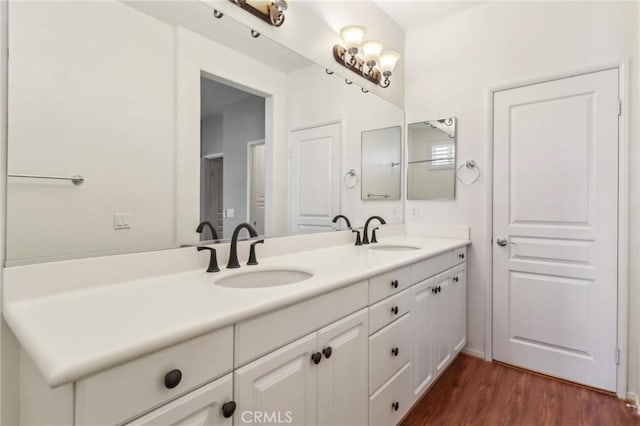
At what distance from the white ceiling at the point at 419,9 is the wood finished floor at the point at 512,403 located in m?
2.65

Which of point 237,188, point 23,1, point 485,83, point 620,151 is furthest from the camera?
point 485,83

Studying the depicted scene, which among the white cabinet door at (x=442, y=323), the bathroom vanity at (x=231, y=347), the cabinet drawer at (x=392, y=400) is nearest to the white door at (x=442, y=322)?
the white cabinet door at (x=442, y=323)

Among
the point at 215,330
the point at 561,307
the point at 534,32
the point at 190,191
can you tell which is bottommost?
the point at 561,307

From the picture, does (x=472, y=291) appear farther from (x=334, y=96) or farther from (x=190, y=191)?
(x=190, y=191)

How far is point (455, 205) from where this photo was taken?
8.26 feet

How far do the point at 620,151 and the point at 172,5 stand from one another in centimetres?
246

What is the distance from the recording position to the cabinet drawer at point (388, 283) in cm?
136

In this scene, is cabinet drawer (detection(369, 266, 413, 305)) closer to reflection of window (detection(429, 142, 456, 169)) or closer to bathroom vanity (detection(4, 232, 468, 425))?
→ bathroom vanity (detection(4, 232, 468, 425))

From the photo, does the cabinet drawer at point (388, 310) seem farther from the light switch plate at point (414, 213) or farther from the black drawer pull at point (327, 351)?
the light switch plate at point (414, 213)

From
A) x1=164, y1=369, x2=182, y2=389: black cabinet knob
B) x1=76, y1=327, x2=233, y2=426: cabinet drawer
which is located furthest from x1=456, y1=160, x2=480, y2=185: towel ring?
x1=164, y1=369, x2=182, y2=389: black cabinet knob

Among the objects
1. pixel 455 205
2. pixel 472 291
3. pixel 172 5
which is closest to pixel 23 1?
pixel 172 5

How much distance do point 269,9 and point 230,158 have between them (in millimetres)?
801

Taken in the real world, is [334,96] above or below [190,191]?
above

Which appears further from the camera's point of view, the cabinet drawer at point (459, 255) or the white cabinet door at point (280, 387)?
the cabinet drawer at point (459, 255)
